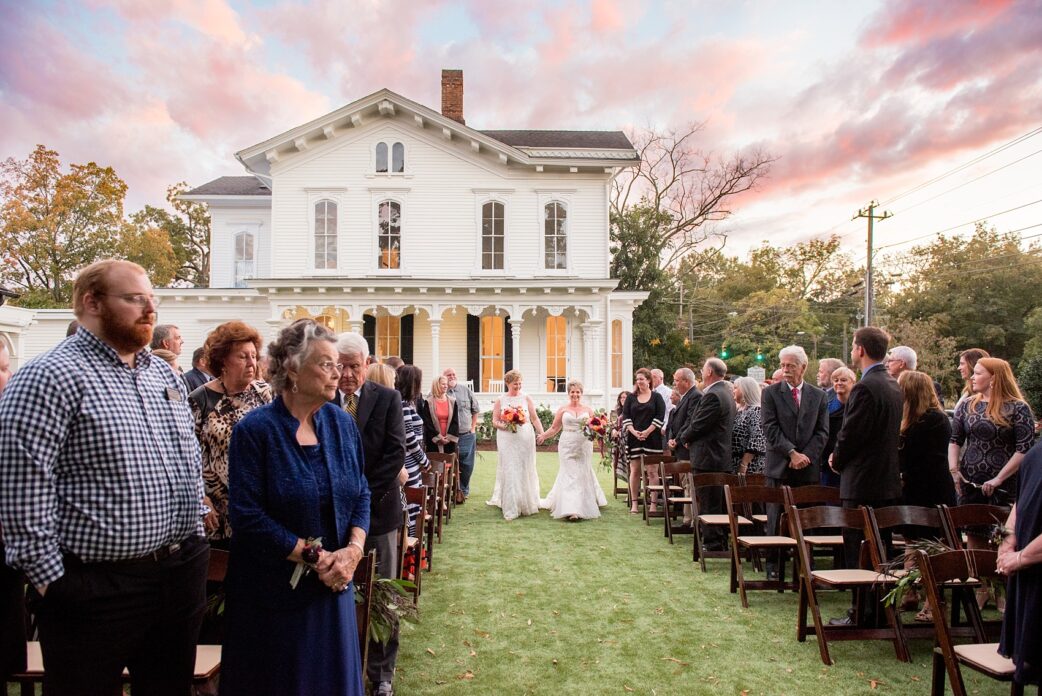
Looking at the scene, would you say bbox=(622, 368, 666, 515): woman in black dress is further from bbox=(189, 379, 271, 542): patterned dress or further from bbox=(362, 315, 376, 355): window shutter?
bbox=(362, 315, 376, 355): window shutter

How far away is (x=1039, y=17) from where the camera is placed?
2319 cm

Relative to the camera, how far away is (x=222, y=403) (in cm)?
400

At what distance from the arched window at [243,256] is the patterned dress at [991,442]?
2581 centimetres

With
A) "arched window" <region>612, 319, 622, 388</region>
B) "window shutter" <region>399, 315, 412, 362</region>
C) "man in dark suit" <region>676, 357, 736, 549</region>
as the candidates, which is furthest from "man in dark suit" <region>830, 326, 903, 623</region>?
"window shutter" <region>399, 315, 412, 362</region>

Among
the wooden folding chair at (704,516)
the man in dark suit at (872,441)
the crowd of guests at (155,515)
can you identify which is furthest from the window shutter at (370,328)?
the crowd of guests at (155,515)

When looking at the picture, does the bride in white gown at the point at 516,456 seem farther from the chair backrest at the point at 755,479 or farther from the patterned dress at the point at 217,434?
the patterned dress at the point at 217,434

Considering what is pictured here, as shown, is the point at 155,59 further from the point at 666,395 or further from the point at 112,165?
the point at 666,395

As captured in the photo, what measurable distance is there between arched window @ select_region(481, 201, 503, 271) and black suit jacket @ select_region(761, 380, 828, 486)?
17.3 m

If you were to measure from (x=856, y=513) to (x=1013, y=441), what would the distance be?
2288mm

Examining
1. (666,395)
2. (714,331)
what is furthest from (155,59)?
(714,331)

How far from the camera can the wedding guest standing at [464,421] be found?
12.1m

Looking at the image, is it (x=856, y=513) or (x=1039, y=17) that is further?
(x=1039, y=17)

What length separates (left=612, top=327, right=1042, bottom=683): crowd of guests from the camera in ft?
11.2

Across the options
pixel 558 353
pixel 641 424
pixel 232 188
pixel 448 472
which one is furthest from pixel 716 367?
pixel 232 188
